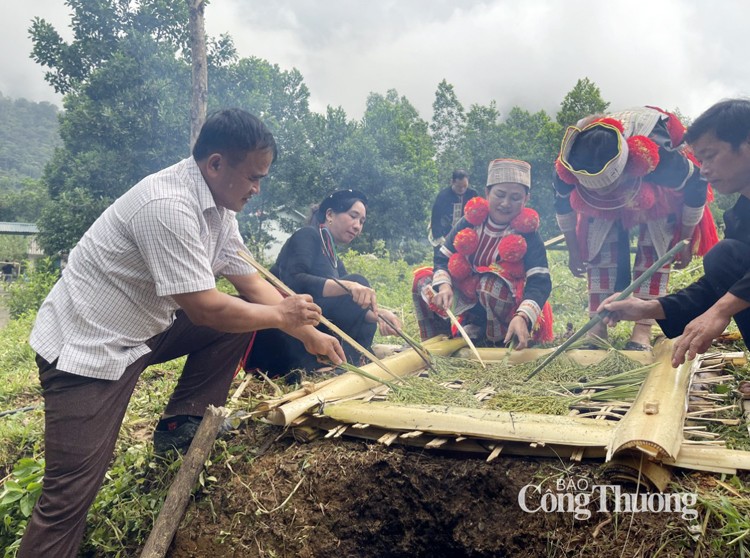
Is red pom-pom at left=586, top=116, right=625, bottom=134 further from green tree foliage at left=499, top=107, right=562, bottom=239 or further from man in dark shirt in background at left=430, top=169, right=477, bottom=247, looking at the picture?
green tree foliage at left=499, top=107, right=562, bottom=239

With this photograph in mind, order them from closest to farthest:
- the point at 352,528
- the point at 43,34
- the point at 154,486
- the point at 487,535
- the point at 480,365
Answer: the point at 487,535 < the point at 352,528 < the point at 154,486 < the point at 480,365 < the point at 43,34

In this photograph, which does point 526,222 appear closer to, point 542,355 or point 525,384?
point 542,355

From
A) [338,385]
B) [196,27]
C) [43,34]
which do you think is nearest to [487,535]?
[338,385]

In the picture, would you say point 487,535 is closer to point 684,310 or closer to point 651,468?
point 651,468

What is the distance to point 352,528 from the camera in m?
2.32

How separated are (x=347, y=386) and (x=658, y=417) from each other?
1.44m

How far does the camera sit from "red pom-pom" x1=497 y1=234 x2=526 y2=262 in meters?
4.18

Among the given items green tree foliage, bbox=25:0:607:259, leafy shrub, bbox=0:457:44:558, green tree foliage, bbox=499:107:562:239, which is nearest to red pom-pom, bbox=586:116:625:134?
leafy shrub, bbox=0:457:44:558

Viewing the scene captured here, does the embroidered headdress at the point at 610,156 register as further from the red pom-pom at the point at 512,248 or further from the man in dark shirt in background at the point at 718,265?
the man in dark shirt in background at the point at 718,265

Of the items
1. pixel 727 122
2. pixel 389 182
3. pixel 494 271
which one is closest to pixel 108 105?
pixel 389 182

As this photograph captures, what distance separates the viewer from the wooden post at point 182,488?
7.72 feet

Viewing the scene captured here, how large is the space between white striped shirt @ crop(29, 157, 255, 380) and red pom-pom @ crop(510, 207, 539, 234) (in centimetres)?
257

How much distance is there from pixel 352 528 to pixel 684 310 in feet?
6.18

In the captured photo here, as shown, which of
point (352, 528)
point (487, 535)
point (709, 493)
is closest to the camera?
point (709, 493)
